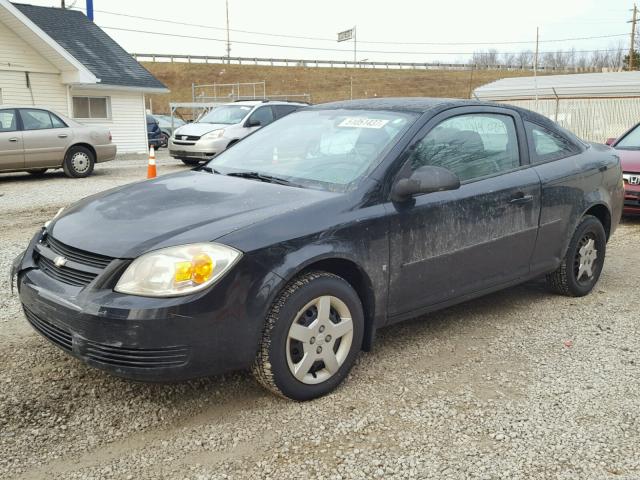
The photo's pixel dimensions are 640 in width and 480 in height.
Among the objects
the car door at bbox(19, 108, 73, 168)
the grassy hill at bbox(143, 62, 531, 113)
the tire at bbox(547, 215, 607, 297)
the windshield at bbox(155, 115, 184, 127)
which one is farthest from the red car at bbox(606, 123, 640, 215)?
the grassy hill at bbox(143, 62, 531, 113)

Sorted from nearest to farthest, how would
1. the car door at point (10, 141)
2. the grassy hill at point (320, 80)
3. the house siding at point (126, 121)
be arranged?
the car door at point (10, 141) < the house siding at point (126, 121) < the grassy hill at point (320, 80)

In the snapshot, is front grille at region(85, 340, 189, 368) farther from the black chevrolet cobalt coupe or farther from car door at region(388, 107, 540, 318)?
car door at region(388, 107, 540, 318)

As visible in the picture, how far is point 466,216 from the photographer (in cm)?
404

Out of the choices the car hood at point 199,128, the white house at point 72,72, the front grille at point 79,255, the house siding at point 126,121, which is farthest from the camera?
the house siding at point 126,121

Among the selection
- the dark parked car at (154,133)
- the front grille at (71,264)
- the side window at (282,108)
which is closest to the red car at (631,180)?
the front grille at (71,264)

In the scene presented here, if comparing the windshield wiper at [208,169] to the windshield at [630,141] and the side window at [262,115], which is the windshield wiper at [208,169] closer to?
the windshield at [630,141]

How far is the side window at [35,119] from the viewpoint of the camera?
42.7 feet

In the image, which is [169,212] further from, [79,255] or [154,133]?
[154,133]

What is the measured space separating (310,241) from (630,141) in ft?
26.0

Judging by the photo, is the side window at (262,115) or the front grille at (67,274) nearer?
the front grille at (67,274)

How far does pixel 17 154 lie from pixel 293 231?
11449 mm

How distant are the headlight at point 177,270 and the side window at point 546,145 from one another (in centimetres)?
274

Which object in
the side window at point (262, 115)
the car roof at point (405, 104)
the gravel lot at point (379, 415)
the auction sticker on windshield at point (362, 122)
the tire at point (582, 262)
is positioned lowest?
the gravel lot at point (379, 415)

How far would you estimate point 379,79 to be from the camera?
65.8m
